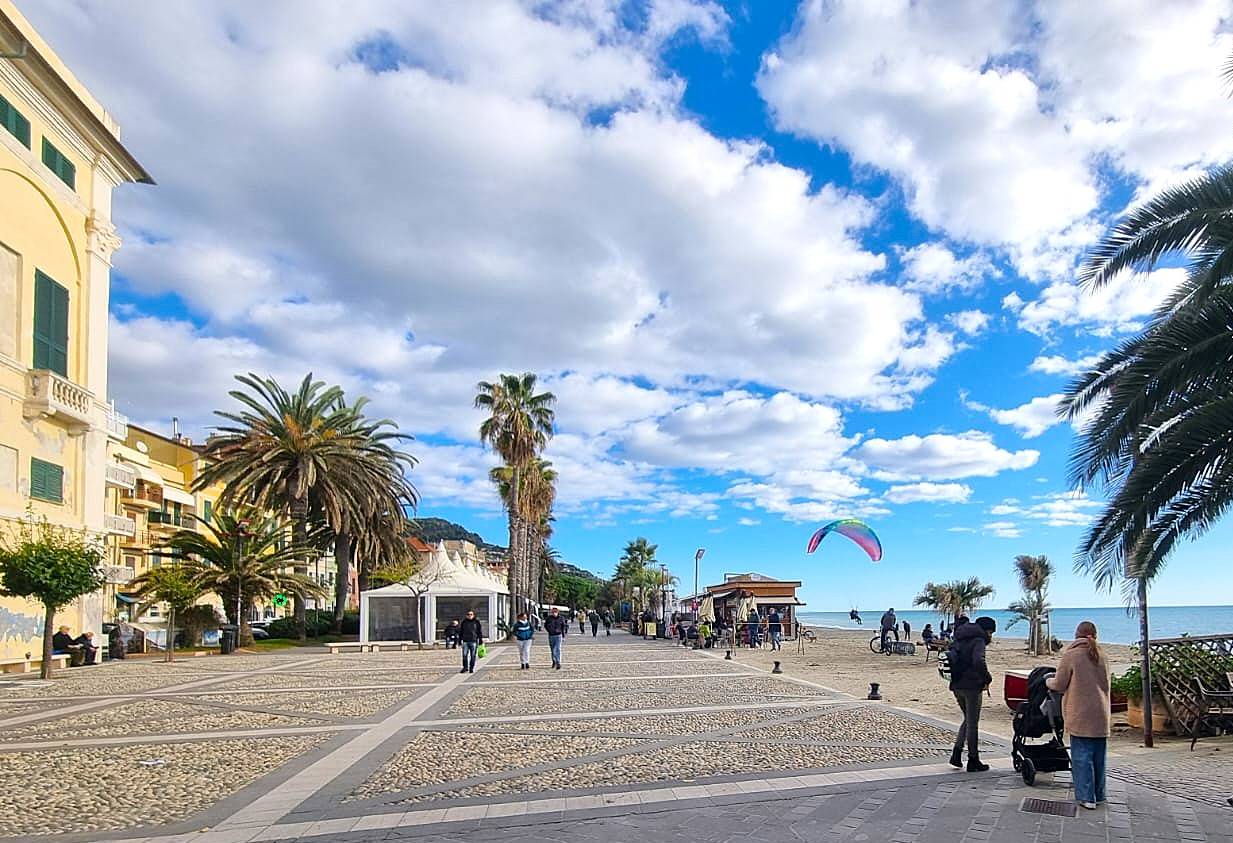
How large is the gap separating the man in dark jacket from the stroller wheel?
0.62m

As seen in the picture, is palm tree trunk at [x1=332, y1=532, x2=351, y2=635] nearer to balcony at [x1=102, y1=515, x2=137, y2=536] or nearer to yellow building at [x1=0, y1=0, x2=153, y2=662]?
balcony at [x1=102, y1=515, x2=137, y2=536]

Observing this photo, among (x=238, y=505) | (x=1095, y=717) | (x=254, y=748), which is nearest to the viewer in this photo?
(x=1095, y=717)

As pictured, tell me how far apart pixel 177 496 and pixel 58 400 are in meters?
33.0

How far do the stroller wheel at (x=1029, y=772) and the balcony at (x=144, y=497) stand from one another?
52.2 m

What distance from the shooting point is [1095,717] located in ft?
24.7

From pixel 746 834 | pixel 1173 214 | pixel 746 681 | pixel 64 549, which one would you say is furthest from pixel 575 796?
pixel 64 549

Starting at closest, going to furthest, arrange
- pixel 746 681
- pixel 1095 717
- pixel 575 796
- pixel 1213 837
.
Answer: pixel 1213 837
pixel 1095 717
pixel 575 796
pixel 746 681

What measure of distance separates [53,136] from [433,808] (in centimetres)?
2831

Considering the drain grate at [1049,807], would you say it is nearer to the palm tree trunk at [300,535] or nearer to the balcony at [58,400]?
the balcony at [58,400]

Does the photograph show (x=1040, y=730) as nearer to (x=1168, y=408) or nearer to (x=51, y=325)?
(x=1168, y=408)

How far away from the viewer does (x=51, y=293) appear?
93.8 feet

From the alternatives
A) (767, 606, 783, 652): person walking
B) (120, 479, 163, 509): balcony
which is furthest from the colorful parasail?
(120, 479, 163, 509): balcony

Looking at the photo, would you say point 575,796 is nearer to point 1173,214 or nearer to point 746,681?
point 1173,214

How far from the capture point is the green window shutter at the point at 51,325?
27925 mm
